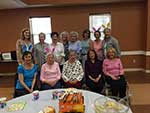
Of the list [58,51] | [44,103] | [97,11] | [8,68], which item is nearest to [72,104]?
[44,103]

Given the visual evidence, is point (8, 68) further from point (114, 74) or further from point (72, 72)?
point (114, 74)

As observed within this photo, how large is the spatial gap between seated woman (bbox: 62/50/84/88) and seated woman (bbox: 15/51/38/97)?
50cm

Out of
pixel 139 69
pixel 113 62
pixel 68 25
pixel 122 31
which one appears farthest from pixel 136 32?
pixel 113 62

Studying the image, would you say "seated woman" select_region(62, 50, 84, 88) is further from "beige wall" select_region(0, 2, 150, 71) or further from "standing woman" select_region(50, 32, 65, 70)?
"beige wall" select_region(0, 2, 150, 71)

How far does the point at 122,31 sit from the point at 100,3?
99cm

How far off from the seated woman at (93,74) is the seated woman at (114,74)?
0.12 m

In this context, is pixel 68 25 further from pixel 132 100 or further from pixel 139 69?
pixel 132 100

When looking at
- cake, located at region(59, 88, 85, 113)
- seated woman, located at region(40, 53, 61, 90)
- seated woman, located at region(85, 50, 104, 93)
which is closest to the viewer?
cake, located at region(59, 88, 85, 113)

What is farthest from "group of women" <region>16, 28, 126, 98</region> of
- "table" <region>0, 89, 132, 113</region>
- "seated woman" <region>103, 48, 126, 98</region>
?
"table" <region>0, 89, 132, 113</region>

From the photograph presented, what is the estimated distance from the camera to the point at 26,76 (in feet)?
11.1

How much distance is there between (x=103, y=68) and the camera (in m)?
3.72

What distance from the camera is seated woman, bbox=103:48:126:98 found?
3562 mm

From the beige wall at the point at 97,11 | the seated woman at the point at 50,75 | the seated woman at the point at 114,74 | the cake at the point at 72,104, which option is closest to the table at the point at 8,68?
the beige wall at the point at 97,11

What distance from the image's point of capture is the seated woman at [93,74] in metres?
3.62
